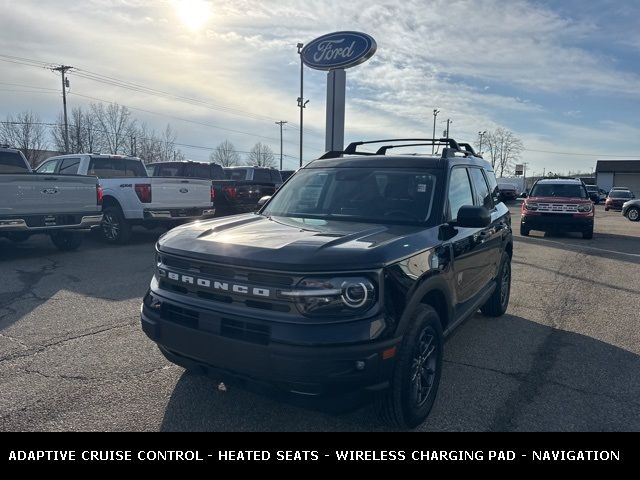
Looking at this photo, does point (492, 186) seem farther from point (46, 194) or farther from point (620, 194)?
point (620, 194)

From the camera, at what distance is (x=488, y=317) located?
5.88 metres

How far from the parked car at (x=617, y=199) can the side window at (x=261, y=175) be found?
1052 inches

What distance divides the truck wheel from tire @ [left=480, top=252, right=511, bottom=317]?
808cm

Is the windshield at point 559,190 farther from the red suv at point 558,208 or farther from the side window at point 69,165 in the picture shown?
the side window at point 69,165

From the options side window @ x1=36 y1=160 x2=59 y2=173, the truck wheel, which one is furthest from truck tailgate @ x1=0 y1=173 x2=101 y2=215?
side window @ x1=36 y1=160 x2=59 y2=173

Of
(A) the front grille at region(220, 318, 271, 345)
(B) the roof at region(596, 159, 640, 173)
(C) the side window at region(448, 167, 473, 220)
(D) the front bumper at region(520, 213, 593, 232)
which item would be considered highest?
(B) the roof at region(596, 159, 640, 173)

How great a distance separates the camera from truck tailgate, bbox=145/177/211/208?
1032 centimetres

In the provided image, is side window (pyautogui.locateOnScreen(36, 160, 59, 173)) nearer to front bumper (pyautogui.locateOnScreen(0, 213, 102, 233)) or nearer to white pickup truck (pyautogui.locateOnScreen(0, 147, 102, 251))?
white pickup truck (pyautogui.locateOnScreen(0, 147, 102, 251))

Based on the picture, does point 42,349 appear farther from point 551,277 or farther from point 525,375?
point 551,277

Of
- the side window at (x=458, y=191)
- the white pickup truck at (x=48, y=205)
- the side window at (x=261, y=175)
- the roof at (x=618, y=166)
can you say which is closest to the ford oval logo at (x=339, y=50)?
the side window at (x=261, y=175)

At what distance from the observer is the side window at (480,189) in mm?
4805

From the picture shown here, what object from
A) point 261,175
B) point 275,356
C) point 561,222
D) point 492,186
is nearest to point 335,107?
point 261,175
